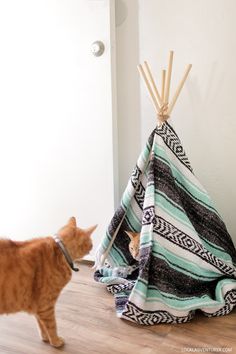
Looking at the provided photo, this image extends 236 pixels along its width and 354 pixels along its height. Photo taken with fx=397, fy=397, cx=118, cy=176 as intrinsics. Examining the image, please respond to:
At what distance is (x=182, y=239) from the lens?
1781 millimetres

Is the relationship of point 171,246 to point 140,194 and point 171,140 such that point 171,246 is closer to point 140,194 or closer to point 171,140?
point 140,194

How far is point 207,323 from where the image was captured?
5.53 feet

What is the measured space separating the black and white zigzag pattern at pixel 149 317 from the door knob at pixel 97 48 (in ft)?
4.18

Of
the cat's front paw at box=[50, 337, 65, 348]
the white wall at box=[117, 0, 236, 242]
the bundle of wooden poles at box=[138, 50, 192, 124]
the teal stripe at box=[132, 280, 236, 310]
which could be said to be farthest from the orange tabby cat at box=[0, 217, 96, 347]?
the white wall at box=[117, 0, 236, 242]

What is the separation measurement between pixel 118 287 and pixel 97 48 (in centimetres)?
123

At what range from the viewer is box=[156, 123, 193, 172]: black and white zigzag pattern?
187 centimetres

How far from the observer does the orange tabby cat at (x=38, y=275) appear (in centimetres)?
142

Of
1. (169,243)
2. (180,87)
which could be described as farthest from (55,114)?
(169,243)

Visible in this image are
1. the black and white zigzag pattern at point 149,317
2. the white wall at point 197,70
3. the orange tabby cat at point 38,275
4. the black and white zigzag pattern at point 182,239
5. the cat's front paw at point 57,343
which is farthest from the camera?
the white wall at point 197,70

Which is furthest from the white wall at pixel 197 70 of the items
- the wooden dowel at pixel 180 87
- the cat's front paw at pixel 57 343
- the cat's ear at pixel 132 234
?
the cat's front paw at pixel 57 343

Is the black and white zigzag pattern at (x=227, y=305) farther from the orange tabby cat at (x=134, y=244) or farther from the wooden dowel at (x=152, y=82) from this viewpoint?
the wooden dowel at (x=152, y=82)

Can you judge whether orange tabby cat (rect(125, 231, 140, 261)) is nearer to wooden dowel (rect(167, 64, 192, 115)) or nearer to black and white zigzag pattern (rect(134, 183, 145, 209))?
black and white zigzag pattern (rect(134, 183, 145, 209))

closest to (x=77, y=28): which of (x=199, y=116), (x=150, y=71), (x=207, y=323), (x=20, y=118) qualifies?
(x=150, y=71)

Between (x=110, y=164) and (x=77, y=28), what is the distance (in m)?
0.76
